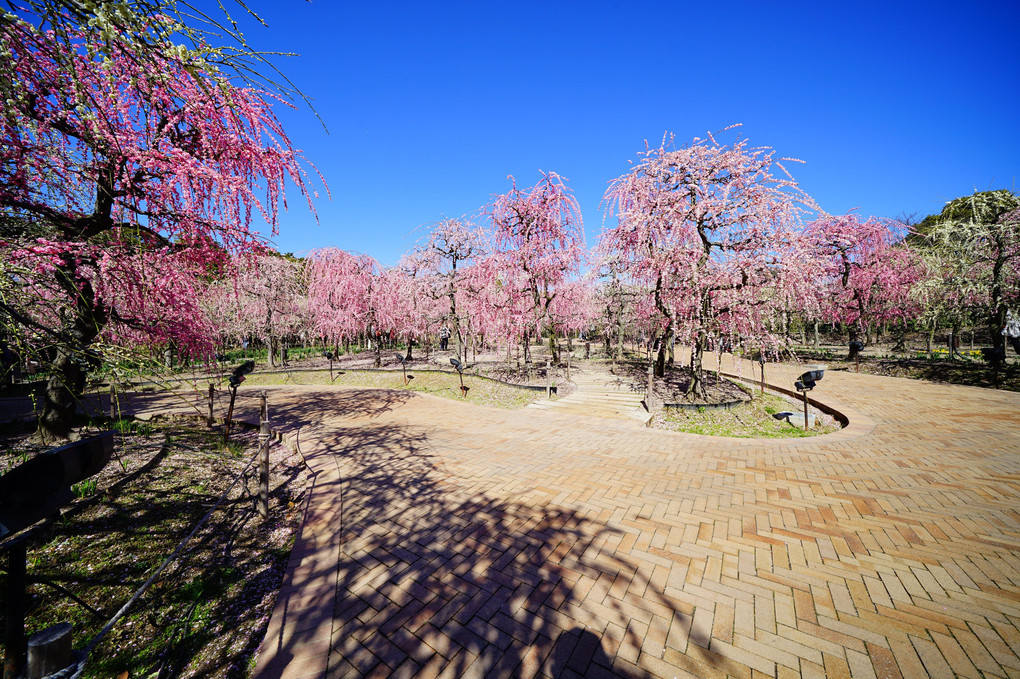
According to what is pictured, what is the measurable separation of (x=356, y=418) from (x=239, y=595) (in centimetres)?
697

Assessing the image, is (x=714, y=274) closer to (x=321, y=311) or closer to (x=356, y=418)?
(x=356, y=418)

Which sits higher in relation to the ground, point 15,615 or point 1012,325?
point 1012,325

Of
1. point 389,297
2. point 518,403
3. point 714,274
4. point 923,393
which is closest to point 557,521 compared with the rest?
point 518,403

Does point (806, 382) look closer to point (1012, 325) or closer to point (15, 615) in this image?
point (15, 615)

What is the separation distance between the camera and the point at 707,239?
1059cm

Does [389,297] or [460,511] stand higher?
[389,297]

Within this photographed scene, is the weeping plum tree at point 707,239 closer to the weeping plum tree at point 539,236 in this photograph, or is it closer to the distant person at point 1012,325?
the weeping plum tree at point 539,236

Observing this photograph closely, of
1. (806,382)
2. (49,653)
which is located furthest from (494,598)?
(806,382)

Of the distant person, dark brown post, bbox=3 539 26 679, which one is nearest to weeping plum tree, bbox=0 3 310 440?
dark brown post, bbox=3 539 26 679

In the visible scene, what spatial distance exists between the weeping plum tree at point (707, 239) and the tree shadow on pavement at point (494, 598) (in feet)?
25.4

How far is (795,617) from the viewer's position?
3039 mm

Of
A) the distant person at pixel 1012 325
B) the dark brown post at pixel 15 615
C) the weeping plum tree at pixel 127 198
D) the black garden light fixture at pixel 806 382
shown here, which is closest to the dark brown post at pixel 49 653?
the dark brown post at pixel 15 615

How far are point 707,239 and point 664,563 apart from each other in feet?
31.9

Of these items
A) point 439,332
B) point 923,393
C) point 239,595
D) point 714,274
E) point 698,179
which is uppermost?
point 698,179
